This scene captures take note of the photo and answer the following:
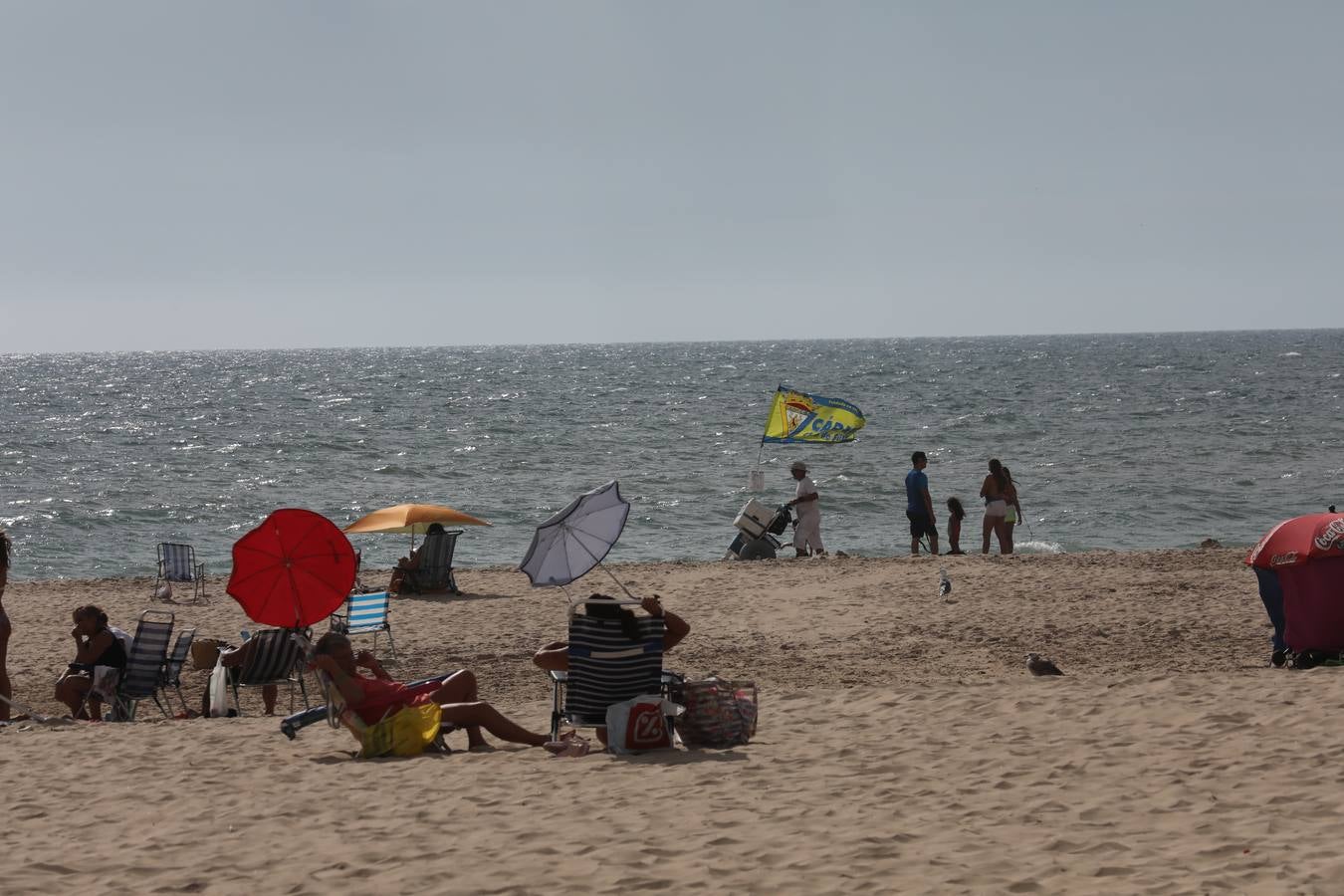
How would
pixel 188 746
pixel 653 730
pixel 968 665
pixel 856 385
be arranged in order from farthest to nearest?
pixel 856 385
pixel 968 665
pixel 188 746
pixel 653 730

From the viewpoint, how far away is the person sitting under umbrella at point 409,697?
7.36 m

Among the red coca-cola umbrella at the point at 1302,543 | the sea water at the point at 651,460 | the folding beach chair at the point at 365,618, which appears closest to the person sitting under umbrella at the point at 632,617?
the red coca-cola umbrella at the point at 1302,543

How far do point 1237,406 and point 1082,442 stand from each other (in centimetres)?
1592

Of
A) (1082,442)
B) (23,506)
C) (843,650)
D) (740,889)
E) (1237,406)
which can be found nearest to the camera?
(740,889)

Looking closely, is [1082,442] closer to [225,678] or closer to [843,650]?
[843,650]

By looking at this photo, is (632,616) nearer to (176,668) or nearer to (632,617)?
(632,617)

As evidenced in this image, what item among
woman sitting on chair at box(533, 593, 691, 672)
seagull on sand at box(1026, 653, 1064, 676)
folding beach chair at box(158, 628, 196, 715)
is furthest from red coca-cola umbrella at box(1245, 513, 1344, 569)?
folding beach chair at box(158, 628, 196, 715)

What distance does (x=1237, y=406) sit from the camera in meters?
52.0

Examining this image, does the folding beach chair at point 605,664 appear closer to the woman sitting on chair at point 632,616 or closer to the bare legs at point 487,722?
the woman sitting on chair at point 632,616

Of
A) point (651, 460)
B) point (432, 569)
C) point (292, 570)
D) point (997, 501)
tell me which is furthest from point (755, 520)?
point (651, 460)

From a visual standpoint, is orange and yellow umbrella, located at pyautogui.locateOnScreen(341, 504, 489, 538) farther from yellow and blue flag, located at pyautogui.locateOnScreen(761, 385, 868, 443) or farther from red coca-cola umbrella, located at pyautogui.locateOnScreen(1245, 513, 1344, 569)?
Answer: red coca-cola umbrella, located at pyautogui.locateOnScreen(1245, 513, 1344, 569)

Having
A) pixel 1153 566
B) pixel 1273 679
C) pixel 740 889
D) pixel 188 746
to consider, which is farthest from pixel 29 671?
pixel 1153 566

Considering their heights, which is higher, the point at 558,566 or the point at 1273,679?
the point at 558,566

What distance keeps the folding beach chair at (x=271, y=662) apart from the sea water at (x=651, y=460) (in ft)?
39.1
